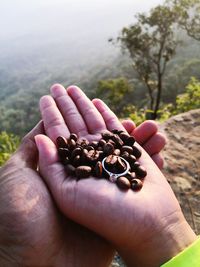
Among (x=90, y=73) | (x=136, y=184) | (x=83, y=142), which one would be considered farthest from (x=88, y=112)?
(x=90, y=73)

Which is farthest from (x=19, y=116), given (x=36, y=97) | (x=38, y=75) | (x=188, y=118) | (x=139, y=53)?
(x=188, y=118)

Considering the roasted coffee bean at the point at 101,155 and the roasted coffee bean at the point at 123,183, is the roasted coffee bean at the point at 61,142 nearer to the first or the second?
the roasted coffee bean at the point at 101,155

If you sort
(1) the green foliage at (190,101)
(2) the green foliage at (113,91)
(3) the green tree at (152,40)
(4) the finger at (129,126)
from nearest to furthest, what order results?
1. (4) the finger at (129,126)
2. (1) the green foliage at (190,101)
3. (3) the green tree at (152,40)
4. (2) the green foliage at (113,91)

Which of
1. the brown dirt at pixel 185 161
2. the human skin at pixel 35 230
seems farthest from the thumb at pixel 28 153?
the brown dirt at pixel 185 161

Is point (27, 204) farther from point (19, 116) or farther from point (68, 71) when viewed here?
point (68, 71)

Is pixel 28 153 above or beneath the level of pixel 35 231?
above

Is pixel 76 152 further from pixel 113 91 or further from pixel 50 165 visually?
pixel 113 91
